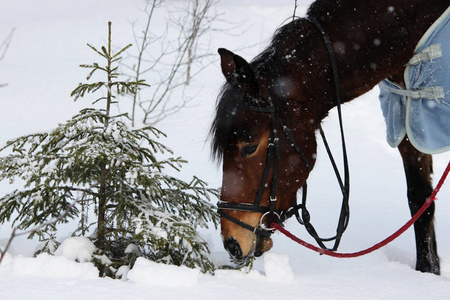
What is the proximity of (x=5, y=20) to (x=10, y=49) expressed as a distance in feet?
14.3

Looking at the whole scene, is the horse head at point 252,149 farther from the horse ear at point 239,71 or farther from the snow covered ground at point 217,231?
the snow covered ground at point 217,231

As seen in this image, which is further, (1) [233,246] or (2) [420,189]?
(2) [420,189]

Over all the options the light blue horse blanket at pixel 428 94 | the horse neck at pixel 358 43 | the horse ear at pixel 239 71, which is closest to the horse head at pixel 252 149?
the horse ear at pixel 239 71

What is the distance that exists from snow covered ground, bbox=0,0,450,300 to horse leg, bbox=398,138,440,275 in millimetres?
207

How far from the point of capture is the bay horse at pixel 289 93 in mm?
2559

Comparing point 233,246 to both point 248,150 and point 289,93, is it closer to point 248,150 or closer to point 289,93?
point 248,150

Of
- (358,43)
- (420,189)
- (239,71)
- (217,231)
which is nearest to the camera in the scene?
(239,71)

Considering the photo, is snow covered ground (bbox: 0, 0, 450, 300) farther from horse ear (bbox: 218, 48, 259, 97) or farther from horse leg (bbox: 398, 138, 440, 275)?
horse ear (bbox: 218, 48, 259, 97)

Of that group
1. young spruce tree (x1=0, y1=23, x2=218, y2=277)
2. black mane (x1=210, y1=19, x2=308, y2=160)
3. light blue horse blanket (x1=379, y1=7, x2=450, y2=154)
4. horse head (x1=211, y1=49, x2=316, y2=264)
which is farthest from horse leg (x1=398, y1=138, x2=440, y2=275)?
young spruce tree (x1=0, y1=23, x2=218, y2=277)

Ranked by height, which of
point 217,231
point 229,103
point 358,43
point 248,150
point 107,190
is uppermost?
point 358,43

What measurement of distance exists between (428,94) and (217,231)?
184 centimetres

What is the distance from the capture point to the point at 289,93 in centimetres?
263

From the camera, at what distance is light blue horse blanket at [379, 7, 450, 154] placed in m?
2.95

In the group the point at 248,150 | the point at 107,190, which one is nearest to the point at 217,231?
the point at 107,190
